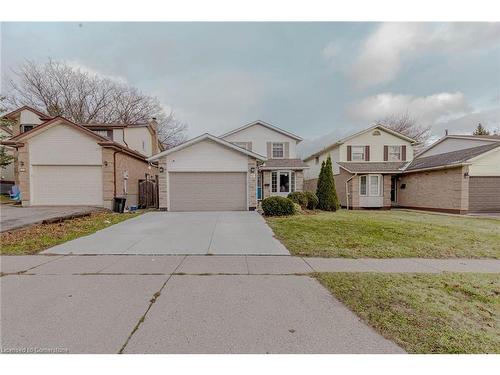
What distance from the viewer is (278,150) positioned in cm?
1938

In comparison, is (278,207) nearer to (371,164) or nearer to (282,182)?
(282,182)

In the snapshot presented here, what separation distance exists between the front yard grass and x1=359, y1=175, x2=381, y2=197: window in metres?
16.6

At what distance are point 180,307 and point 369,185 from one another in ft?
58.8

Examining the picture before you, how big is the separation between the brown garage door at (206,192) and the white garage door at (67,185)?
175 inches

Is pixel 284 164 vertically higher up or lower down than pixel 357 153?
lower down

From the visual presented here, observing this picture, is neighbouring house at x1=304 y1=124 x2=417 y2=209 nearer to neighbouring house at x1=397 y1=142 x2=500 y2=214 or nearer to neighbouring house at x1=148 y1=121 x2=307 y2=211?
neighbouring house at x1=397 y1=142 x2=500 y2=214

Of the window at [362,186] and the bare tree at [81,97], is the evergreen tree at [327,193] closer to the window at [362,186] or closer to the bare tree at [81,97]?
the window at [362,186]

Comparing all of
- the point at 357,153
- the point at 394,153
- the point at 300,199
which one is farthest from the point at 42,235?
the point at 394,153

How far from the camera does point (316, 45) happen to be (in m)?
8.47

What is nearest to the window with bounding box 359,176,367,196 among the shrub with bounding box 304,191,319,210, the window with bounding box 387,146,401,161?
the window with bounding box 387,146,401,161

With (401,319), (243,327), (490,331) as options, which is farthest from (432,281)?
(243,327)

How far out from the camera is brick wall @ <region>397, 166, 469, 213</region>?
13680 mm

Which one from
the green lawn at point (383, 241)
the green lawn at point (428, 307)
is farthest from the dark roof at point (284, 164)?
the green lawn at point (428, 307)

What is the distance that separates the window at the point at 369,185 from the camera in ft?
58.2
